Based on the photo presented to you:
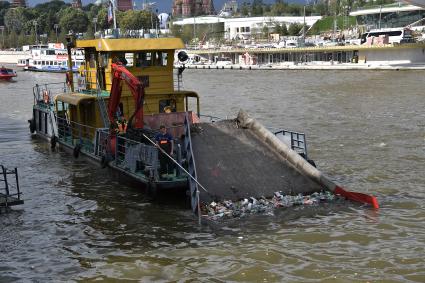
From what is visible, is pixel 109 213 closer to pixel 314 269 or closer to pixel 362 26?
pixel 314 269

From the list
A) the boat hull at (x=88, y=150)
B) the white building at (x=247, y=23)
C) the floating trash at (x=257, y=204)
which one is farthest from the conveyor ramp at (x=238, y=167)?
the white building at (x=247, y=23)

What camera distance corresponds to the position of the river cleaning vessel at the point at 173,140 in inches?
632

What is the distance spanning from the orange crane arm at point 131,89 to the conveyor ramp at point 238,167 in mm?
1941

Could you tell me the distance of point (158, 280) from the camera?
39.6 ft

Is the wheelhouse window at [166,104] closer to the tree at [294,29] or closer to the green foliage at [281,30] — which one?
the green foliage at [281,30]

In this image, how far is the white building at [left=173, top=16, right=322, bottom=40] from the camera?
17204 cm

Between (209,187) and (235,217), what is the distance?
121cm

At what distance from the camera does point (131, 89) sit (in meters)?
18.1

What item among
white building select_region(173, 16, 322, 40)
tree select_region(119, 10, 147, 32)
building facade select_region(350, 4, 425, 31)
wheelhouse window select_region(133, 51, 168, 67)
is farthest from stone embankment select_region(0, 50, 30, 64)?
wheelhouse window select_region(133, 51, 168, 67)

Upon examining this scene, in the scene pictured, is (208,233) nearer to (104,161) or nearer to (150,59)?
(104,161)

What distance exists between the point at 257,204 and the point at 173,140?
3.08m

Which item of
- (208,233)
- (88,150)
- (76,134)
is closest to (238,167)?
(208,233)

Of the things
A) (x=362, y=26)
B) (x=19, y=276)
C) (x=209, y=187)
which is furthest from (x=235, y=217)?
(x=362, y=26)

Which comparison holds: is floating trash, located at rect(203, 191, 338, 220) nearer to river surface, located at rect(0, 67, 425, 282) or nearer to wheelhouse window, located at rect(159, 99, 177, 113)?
river surface, located at rect(0, 67, 425, 282)
